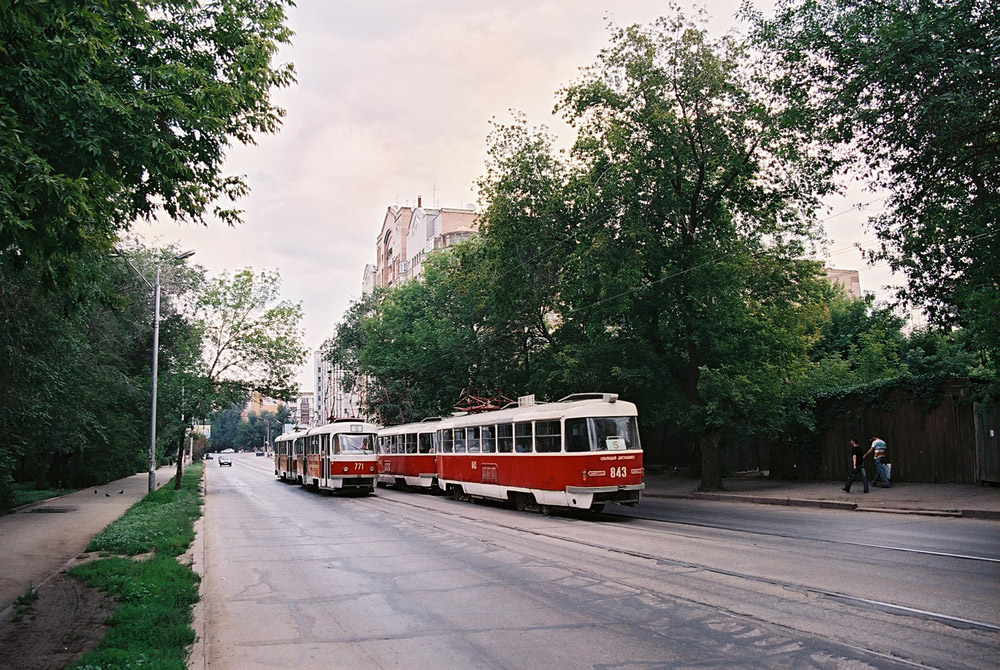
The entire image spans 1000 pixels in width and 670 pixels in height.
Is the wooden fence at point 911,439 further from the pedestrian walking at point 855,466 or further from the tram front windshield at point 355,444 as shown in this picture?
the tram front windshield at point 355,444

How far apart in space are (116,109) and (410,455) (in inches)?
1085

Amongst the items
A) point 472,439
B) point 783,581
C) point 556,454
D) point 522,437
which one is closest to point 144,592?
point 783,581

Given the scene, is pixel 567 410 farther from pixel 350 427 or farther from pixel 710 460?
pixel 350 427

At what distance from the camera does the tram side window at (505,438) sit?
73.2 ft

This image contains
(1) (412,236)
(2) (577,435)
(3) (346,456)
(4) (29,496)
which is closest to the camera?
(2) (577,435)

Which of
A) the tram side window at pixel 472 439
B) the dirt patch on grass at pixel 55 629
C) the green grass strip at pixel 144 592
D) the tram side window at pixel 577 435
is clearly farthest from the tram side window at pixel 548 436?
the dirt patch on grass at pixel 55 629

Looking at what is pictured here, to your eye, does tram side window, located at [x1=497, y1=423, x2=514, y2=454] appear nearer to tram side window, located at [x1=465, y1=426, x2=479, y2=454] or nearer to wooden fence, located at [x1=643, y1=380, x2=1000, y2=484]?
tram side window, located at [x1=465, y1=426, x2=479, y2=454]

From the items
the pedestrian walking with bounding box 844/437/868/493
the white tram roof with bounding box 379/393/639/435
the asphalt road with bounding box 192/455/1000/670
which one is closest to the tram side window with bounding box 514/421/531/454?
the white tram roof with bounding box 379/393/639/435

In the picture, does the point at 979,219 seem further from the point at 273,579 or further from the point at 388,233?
the point at 388,233

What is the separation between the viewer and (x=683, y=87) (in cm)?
2425

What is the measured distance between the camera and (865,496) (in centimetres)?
2041

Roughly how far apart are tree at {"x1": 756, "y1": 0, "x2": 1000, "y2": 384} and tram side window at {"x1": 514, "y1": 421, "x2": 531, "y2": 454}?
9682 millimetres

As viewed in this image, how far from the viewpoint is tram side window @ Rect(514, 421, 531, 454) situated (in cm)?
2119

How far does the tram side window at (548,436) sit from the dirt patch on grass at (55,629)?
11596mm
